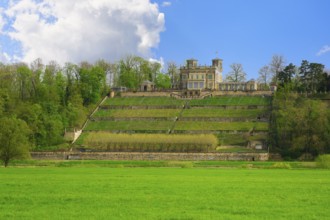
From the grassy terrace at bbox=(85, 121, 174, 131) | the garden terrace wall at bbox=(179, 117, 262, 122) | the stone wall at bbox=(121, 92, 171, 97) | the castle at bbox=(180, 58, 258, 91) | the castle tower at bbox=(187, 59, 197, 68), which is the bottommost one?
the grassy terrace at bbox=(85, 121, 174, 131)

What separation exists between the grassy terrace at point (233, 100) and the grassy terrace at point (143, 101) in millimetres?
4914

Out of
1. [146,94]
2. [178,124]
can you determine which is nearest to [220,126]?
[178,124]

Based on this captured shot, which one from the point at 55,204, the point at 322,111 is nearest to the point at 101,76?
the point at 322,111

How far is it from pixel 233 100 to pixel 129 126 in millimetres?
28098

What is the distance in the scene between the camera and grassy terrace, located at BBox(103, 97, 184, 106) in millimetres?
139250

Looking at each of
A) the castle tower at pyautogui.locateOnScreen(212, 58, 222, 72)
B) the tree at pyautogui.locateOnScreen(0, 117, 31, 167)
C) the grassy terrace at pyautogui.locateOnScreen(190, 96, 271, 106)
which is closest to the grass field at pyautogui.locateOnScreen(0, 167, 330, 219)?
the tree at pyautogui.locateOnScreen(0, 117, 31, 167)

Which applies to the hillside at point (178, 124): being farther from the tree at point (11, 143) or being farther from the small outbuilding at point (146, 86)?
the tree at point (11, 143)

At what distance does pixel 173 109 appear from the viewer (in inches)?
5285

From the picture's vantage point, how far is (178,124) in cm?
12350

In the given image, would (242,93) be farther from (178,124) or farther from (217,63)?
(178,124)

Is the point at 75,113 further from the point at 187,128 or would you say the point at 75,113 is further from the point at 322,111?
the point at 322,111

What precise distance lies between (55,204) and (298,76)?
13409cm

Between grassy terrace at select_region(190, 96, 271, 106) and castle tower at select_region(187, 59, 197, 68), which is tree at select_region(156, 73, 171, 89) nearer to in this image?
castle tower at select_region(187, 59, 197, 68)

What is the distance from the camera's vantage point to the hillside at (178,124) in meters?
109
